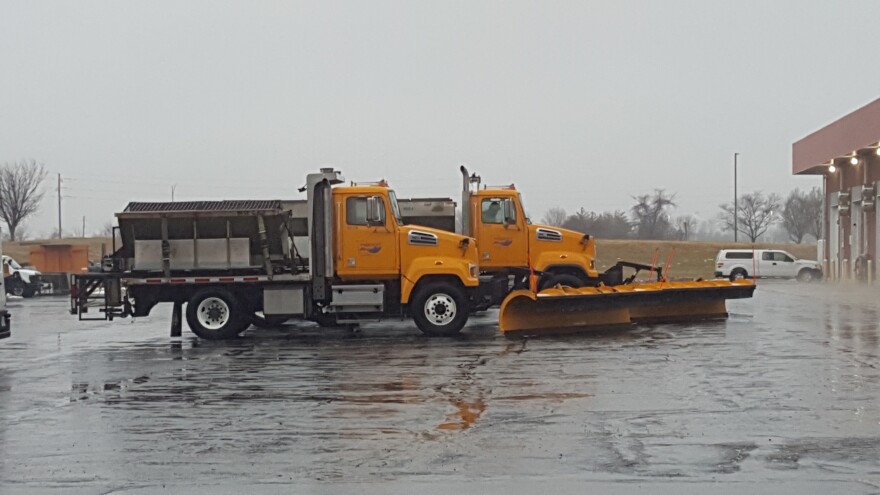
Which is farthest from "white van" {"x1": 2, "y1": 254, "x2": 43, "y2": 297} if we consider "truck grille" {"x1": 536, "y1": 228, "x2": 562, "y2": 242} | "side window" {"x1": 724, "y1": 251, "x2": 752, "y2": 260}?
"side window" {"x1": 724, "y1": 251, "x2": 752, "y2": 260}

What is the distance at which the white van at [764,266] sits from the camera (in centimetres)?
4812

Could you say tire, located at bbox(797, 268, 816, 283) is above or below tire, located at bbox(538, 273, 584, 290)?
below

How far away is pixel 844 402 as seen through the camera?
1044cm

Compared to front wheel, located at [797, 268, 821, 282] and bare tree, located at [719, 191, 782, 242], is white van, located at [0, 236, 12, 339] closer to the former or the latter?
front wheel, located at [797, 268, 821, 282]

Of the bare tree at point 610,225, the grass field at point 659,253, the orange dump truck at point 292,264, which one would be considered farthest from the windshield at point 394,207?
the bare tree at point 610,225

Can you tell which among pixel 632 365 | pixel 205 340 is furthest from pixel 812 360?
pixel 205 340

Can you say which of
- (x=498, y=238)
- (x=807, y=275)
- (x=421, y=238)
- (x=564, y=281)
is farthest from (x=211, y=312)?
(x=807, y=275)

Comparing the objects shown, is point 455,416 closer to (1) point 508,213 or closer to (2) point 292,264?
(2) point 292,264

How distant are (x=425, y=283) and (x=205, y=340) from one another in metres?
4.47

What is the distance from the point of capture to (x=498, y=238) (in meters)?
22.5

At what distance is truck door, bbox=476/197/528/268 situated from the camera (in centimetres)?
2248

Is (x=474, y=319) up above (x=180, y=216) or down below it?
below

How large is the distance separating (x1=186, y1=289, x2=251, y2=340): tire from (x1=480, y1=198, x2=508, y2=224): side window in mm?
6309

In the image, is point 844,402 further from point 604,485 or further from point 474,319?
point 474,319
